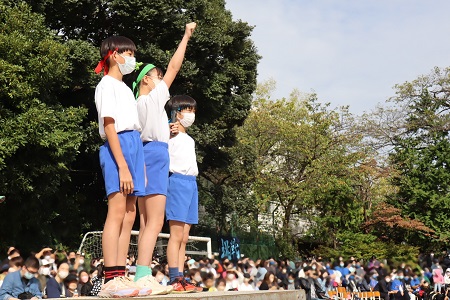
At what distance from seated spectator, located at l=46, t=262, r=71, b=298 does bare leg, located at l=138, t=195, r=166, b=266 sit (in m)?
5.61

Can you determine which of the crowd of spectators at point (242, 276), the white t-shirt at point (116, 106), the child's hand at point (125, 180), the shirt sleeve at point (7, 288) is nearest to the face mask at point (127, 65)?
the white t-shirt at point (116, 106)

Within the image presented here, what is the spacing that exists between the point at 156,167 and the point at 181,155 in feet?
4.00

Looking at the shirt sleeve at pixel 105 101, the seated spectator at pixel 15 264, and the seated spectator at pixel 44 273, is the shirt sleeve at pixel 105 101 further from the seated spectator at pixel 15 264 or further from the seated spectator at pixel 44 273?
the seated spectator at pixel 44 273

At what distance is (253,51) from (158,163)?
22.4 meters

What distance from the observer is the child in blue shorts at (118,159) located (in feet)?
17.0

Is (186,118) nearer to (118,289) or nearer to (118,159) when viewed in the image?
(118,159)

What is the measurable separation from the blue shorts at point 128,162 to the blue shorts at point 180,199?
152 centimetres

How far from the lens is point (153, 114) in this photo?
19.8ft

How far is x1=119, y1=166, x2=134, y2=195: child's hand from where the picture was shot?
5.12 metres

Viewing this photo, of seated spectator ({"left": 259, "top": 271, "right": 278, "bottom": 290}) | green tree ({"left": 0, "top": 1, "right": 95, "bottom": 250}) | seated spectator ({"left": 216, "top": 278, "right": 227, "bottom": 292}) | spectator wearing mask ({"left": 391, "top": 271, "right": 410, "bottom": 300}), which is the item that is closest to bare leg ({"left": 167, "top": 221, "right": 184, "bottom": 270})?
seated spectator ({"left": 216, "top": 278, "right": 227, "bottom": 292})

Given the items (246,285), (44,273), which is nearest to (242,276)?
(246,285)

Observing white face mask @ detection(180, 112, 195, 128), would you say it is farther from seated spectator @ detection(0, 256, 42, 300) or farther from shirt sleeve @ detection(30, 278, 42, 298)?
shirt sleeve @ detection(30, 278, 42, 298)

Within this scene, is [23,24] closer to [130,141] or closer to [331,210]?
[130,141]

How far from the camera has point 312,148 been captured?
36594 millimetres
